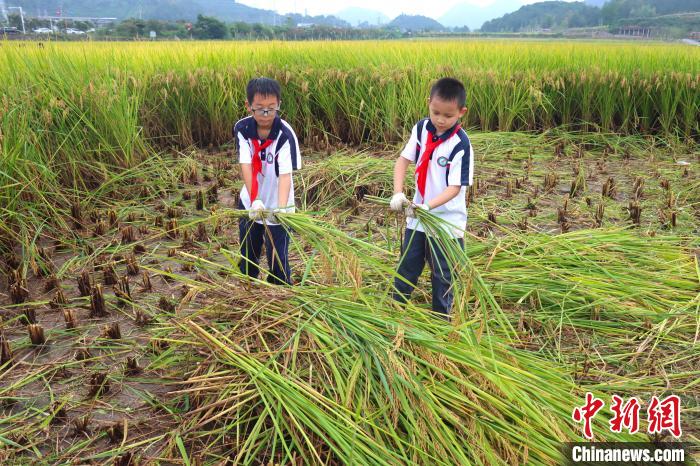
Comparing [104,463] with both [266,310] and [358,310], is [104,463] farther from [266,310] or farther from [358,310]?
[358,310]

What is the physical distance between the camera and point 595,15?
8762 cm

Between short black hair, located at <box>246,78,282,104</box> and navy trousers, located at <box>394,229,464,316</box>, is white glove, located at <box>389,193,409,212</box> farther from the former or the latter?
short black hair, located at <box>246,78,282,104</box>

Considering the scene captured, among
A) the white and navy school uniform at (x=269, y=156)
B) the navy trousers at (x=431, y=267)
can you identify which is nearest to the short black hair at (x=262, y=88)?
the white and navy school uniform at (x=269, y=156)

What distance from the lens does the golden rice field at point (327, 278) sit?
161cm

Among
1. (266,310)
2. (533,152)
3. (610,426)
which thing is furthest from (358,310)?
(533,152)

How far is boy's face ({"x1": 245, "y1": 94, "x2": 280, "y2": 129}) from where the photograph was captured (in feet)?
7.25

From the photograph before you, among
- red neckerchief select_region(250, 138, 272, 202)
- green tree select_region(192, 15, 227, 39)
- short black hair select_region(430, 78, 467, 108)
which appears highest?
green tree select_region(192, 15, 227, 39)

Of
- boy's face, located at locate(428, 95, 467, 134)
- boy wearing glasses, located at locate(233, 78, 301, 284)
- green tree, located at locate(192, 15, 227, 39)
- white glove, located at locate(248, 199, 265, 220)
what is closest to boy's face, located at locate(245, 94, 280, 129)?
boy wearing glasses, located at locate(233, 78, 301, 284)

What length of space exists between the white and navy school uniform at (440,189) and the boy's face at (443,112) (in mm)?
70

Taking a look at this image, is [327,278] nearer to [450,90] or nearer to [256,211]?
[256,211]

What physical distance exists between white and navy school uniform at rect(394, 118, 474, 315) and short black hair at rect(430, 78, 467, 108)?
0.18m

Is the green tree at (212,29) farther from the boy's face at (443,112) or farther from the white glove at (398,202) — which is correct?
the white glove at (398,202)

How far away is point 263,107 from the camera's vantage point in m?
2.22

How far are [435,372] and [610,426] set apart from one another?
58cm
